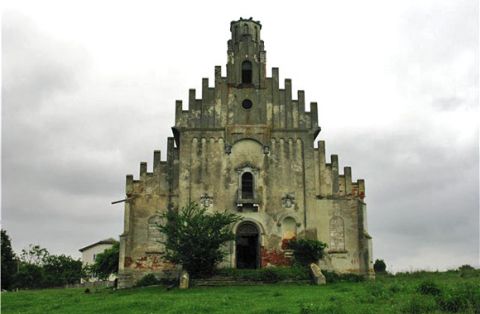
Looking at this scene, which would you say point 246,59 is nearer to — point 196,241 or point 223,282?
point 196,241

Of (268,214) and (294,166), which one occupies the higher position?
(294,166)

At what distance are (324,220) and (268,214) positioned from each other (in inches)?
166

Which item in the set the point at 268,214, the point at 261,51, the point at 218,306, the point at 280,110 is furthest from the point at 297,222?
the point at 218,306

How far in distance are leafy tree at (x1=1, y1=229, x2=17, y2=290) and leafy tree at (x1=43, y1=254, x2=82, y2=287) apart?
8.57 m

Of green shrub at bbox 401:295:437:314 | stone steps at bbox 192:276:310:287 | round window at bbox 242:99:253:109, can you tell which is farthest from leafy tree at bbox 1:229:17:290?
green shrub at bbox 401:295:437:314

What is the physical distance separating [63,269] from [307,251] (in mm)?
57339

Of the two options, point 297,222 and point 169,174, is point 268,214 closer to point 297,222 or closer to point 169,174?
point 297,222

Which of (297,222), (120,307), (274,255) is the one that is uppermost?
(297,222)

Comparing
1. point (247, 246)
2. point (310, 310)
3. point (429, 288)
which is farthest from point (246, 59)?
point (310, 310)

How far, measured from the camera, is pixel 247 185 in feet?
130

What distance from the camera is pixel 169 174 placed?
40156mm

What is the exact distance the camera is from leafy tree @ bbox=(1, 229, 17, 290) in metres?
60.7

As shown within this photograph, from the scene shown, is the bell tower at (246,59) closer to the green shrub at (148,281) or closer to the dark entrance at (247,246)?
the dark entrance at (247,246)

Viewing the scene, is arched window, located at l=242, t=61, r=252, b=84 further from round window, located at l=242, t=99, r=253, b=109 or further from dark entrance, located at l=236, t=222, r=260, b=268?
dark entrance, located at l=236, t=222, r=260, b=268
